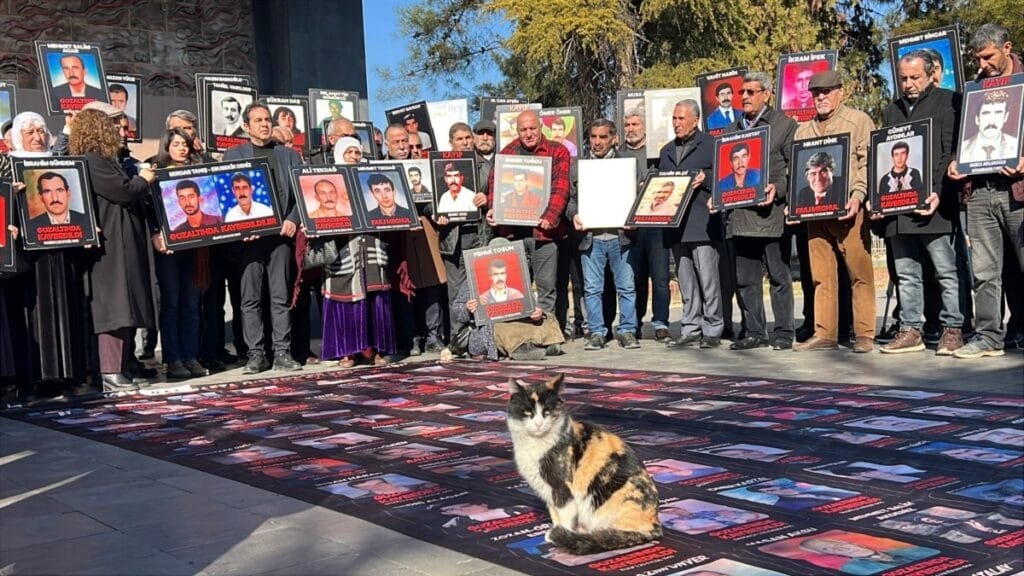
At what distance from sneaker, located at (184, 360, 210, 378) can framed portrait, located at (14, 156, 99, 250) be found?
1.80 m

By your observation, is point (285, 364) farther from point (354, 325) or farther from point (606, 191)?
point (606, 191)

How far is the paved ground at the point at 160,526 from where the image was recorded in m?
3.94

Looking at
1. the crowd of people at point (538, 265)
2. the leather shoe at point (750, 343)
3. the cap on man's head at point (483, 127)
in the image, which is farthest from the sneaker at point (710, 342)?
the cap on man's head at point (483, 127)

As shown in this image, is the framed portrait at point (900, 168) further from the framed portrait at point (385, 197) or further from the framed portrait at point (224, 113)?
the framed portrait at point (224, 113)

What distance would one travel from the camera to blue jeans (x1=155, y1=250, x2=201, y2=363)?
380 inches

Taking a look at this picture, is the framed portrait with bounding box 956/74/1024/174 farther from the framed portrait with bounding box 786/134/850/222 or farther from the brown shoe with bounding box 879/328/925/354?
the brown shoe with bounding box 879/328/925/354

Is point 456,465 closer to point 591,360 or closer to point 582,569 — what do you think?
point 582,569

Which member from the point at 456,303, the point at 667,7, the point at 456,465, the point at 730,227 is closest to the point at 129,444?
the point at 456,465

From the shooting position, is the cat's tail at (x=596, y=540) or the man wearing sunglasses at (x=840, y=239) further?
the man wearing sunglasses at (x=840, y=239)

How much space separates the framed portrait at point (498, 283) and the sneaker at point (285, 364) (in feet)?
5.66

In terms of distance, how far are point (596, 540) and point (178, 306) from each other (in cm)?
689

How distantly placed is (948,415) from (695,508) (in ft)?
A: 8.05

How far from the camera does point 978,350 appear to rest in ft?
27.6

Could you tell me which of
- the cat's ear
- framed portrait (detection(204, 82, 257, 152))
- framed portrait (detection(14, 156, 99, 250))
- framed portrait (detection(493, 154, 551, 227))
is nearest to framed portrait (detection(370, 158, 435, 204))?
framed portrait (detection(493, 154, 551, 227))
